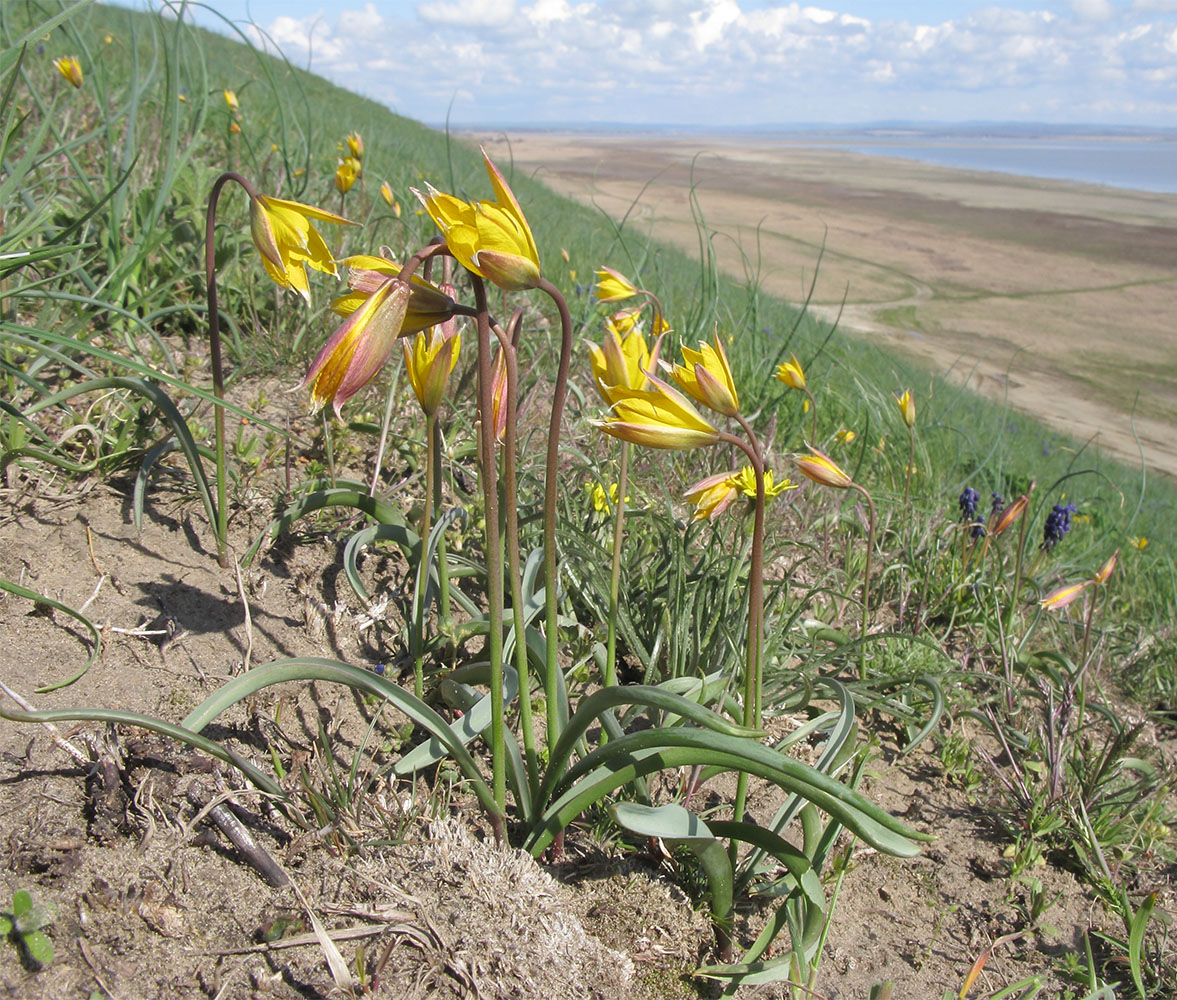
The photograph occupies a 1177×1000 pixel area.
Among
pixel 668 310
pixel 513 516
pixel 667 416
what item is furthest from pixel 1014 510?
pixel 668 310

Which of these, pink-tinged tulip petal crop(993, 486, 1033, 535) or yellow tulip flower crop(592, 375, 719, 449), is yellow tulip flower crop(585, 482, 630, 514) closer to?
yellow tulip flower crop(592, 375, 719, 449)

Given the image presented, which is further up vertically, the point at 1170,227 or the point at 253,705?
the point at 1170,227

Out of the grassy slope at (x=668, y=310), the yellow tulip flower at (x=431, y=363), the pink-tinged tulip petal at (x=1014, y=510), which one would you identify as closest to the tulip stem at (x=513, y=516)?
the yellow tulip flower at (x=431, y=363)

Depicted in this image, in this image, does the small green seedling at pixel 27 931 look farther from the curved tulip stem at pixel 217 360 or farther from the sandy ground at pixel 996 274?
the sandy ground at pixel 996 274

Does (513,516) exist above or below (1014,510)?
above

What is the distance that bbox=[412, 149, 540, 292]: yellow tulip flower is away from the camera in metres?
1.15

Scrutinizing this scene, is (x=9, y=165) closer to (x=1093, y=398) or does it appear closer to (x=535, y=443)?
(x=535, y=443)

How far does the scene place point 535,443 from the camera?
3000 millimetres

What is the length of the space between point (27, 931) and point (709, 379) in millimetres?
1349

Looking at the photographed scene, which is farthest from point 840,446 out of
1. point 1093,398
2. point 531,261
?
point 1093,398

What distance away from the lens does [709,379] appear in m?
1.49

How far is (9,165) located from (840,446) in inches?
139

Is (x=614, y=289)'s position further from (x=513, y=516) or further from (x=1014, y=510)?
(x=1014, y=510)

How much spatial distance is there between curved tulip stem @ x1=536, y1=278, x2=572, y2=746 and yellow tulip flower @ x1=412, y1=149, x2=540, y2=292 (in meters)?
0.05
